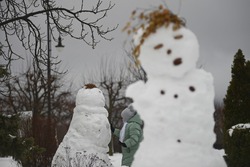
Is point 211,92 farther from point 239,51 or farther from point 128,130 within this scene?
point 239,51

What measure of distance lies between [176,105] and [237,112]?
5.88 m

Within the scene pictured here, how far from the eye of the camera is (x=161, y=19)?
4.05m

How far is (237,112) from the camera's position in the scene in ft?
31.0

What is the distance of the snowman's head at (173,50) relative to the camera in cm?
407

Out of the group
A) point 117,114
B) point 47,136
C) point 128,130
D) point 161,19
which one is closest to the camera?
point 161,19

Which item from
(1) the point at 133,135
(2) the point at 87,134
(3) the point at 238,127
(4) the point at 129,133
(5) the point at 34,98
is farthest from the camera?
(5) the point at 34,98

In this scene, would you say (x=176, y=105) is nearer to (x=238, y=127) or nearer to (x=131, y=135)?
(x=131, y=135)

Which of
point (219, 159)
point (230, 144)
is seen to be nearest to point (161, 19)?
point (219, 159)

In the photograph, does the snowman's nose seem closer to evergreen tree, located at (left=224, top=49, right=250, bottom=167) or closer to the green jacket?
the green jacket

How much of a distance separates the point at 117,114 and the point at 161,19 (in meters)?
21.4

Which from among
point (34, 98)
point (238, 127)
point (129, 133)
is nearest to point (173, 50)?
point (129, 133)

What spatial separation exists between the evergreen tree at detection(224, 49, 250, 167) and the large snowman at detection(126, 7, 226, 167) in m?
4.88

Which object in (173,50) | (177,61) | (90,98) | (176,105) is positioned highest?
(90,98)

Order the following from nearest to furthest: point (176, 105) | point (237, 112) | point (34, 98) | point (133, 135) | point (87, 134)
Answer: point (176, 105) → point (133, 135) → point (87, 134) → point (237, 112) → point (34, 98)
